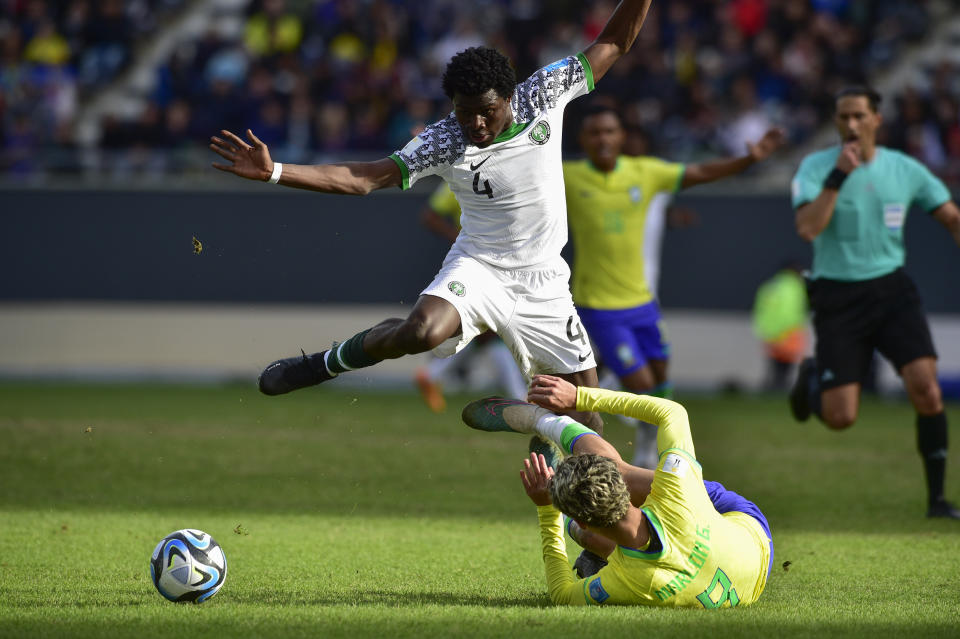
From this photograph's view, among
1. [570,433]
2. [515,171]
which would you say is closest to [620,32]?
[515,171]

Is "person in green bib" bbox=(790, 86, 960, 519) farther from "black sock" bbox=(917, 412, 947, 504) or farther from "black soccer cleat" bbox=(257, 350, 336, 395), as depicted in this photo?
"black soccer cleat" bbox=(257, 350, 336, 395)

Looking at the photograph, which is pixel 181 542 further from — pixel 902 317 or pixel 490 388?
pixel 490 388

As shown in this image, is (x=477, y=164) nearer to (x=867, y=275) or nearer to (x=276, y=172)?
(x=276, y=172)

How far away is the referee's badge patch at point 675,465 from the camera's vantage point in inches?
207

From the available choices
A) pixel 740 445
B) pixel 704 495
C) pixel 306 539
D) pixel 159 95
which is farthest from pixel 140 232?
pixel 704 495

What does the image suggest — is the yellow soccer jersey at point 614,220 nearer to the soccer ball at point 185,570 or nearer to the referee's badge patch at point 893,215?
the referee's badge patch at point 893,215

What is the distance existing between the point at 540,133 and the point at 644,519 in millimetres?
2382

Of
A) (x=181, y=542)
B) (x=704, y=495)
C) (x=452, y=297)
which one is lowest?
(x=181, y=542)

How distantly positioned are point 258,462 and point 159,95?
11.8m

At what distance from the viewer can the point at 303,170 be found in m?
6.23

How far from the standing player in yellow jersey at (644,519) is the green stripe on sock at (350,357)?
4.32 feet

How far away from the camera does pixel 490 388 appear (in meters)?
16.3

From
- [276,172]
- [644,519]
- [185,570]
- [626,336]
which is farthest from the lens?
[626,336]

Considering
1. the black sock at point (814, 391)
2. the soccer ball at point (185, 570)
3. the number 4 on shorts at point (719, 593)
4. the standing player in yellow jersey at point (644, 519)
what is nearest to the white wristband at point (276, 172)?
the standing player in yellow jersey at point (644, 519)
